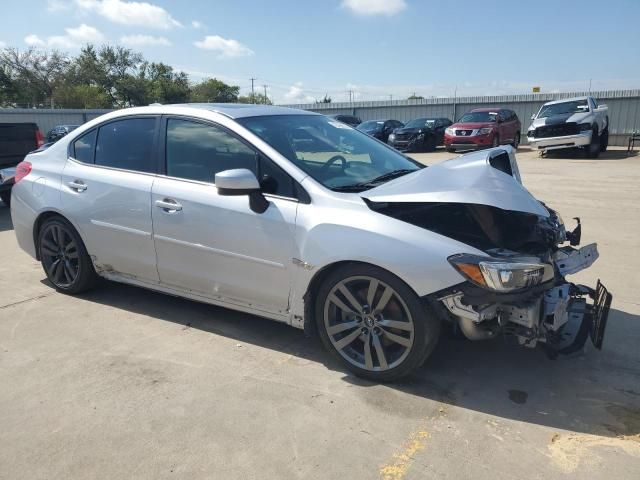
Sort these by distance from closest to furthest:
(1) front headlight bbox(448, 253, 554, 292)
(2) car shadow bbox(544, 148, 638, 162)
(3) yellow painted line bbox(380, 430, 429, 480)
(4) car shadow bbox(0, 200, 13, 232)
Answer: (3) yellow painted line bbox(380, 430, 429, 480), (1) front headlight bbox(448, 253, 554, 292), (4) car shadow bbox(0, 200, 13, 232), (2) car shadow bbox(544, 148, 638, 162)

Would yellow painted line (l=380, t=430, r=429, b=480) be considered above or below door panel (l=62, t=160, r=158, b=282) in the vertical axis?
below

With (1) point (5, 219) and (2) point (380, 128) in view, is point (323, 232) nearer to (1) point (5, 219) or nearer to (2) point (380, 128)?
(1) point (5, 219)

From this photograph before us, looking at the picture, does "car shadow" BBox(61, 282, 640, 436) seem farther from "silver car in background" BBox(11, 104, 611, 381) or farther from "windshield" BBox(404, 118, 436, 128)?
"windshield" BBox(404, 118, 436, 128)

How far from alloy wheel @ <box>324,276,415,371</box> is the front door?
395mm

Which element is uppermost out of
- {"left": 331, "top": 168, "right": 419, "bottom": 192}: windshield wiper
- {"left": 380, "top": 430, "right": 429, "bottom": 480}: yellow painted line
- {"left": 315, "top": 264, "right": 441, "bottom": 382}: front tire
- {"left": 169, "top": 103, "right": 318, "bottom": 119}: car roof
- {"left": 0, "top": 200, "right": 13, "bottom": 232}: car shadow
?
{"left": 169, "top": 103, "right": 318, "bottom": 119}: car roof

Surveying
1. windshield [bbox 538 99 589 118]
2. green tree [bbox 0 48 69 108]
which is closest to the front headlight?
windshield [bbox 538 99 589 118]

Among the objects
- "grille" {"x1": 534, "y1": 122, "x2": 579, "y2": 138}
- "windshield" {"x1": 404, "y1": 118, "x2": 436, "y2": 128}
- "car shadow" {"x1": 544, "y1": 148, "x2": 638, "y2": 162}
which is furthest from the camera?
"windshield" {"x1": 404, "y1": 118, "x2": 436, "y2": 128}

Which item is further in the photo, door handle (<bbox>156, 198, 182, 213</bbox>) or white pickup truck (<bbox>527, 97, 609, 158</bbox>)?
white pickup truck (<bbox>527, 97, 609, 158</bbox>)

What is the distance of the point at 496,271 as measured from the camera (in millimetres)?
2846

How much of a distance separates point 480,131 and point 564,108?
304 centimetres

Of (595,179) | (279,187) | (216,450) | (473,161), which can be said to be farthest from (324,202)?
(595,179)

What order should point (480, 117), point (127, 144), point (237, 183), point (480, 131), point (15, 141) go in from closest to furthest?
point (237, 183) < point (127, 144) < point (15, 141) < point (480, 131) < point (480, 117)

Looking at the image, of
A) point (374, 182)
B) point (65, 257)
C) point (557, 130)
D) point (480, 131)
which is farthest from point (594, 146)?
point (65, 257)

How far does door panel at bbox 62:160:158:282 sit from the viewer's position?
13.5ft
